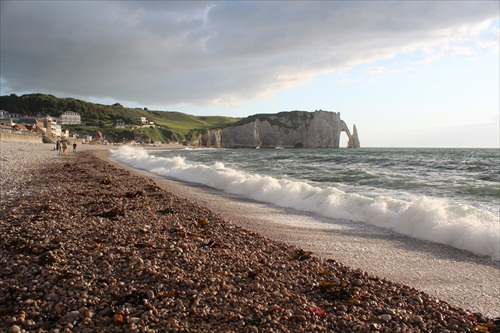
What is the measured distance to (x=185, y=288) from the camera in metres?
3.99

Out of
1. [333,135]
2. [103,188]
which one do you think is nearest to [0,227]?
[103,188]

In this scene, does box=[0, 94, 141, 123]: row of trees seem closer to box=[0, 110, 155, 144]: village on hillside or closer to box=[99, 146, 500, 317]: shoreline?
box=[0, 110, 155, 144]: village on hillside

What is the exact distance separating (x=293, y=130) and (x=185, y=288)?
114435 mm

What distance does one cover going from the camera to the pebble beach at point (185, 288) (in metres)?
3.37

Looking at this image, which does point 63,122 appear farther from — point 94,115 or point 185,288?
point 185,288

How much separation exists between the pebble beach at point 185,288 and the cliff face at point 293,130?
111 metres

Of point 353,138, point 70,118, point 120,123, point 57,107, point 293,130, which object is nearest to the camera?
point 293,130

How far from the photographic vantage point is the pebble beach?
3373mm

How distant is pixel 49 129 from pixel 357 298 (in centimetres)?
12276

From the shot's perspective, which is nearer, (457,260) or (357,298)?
(357,298)

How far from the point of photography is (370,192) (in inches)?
524

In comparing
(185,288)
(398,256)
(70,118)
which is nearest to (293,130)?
(70,118)

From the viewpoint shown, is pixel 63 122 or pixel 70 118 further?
pixel 70 118

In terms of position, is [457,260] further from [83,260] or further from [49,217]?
[49,217]
